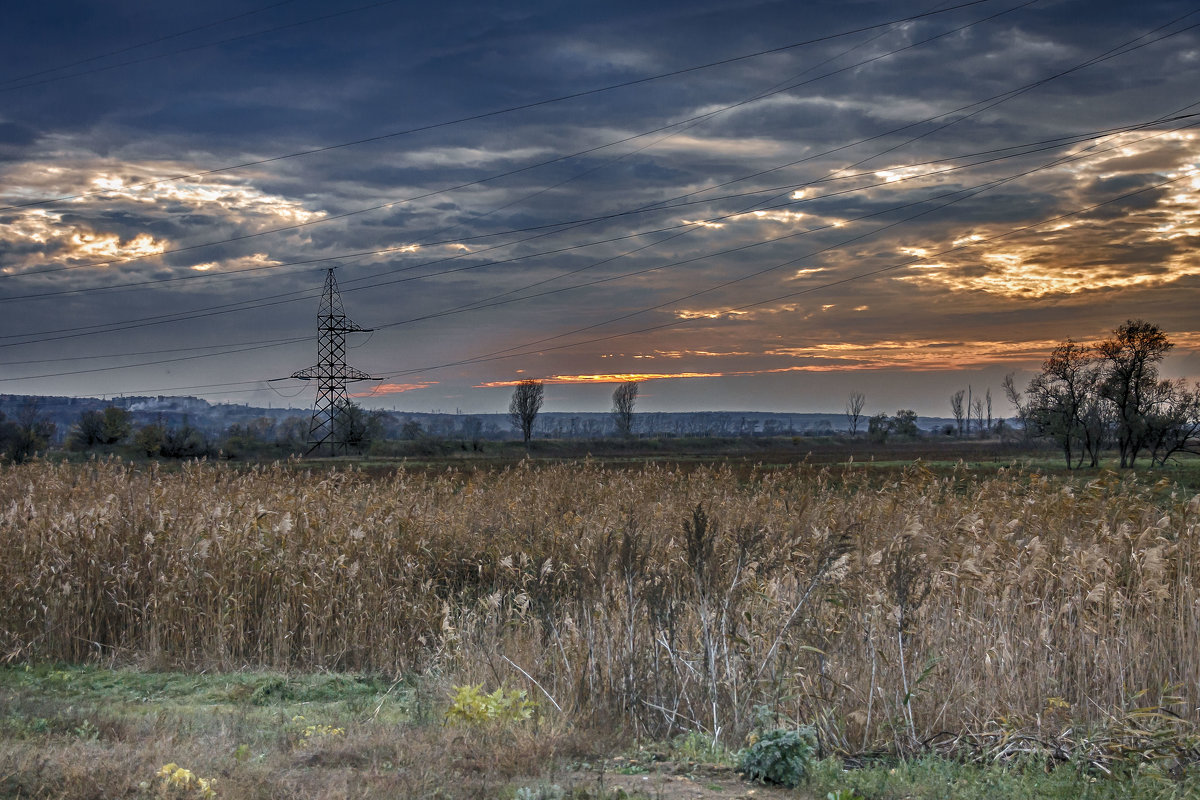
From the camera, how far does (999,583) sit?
343 inches

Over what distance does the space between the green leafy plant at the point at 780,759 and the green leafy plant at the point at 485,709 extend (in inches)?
63.5

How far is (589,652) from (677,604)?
3.18 feet

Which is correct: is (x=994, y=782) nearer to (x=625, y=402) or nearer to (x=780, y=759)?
(x=780, y=759)

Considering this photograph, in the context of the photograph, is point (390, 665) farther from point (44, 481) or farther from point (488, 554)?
point (44, 481)

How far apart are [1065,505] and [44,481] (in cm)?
1782

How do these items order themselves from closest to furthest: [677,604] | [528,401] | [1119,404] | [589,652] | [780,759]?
1. [780,759]
2. [589,652]
3. [677,604]
4. [1119,404]
5. [528,401]

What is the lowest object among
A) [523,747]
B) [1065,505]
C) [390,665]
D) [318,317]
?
[390,665]

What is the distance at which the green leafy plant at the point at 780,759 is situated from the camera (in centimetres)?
462

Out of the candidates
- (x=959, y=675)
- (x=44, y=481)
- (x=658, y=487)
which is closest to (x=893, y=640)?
(x=959, y=675)

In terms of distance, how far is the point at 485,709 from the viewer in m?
5.61

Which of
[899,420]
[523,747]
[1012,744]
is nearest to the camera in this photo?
[523,747]

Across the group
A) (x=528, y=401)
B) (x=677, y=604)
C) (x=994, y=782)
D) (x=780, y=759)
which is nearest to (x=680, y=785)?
(x=780, y=759)

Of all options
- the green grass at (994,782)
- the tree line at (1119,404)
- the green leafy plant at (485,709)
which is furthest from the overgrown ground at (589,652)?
the tree line at (1119,404)

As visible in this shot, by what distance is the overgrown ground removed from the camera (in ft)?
16.5
